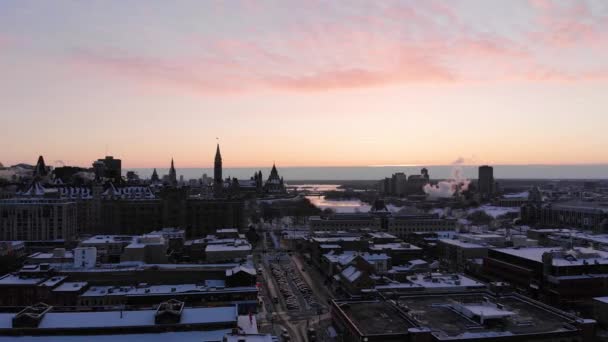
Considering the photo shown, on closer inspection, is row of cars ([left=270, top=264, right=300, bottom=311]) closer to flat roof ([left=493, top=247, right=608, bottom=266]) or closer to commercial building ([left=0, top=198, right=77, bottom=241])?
flat roof ([left=493, top=247, right=608, bottom=266])

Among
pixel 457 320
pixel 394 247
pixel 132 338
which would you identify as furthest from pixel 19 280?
pixel 394 247

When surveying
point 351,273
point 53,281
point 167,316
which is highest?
point 167,316

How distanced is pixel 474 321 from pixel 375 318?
811 centimetres

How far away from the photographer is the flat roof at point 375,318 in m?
42.8

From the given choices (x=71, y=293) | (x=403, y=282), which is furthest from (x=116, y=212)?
(x=403, y=282)

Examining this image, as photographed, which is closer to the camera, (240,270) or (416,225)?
(240,270)

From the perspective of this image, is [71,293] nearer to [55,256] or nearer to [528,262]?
[55,256]

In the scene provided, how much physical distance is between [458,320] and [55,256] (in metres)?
52.6

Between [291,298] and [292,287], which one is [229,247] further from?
[291,298]

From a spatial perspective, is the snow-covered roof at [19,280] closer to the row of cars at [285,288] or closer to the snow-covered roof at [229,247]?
the snow-covered roof at [229,247]

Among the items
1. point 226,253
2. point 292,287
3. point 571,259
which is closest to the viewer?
point 571,259

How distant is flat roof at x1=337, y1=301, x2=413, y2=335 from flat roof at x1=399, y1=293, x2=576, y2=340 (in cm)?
151

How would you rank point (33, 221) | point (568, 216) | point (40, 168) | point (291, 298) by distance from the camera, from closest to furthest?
Answer: point (291, 298) → point (33, 221) → point (568, 216) → point (40, 168)

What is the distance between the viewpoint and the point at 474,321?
4475 cm
